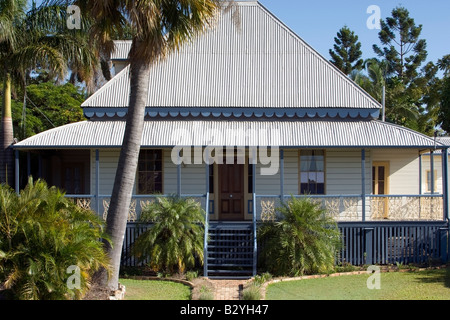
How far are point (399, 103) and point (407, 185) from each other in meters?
17.5

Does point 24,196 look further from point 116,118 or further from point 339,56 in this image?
point 339,56

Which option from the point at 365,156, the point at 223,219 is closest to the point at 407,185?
the point at 365,156

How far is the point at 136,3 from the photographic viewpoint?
11688mm

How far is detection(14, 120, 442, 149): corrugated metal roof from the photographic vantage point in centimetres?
1658

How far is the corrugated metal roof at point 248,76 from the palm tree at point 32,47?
5.59 feet

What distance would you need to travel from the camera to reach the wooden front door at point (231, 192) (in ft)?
60.2

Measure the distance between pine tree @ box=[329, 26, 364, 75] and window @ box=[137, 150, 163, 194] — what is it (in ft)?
96.0

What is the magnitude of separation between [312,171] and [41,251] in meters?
10.2

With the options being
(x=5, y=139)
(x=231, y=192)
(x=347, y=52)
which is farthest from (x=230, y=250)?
(x=347, y=52)

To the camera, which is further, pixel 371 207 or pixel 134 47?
pixel 371 207

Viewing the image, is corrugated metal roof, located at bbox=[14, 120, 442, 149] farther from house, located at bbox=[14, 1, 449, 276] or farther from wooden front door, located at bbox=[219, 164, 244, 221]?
wooden front door, located at bbox=[219, 164, 244, 221]

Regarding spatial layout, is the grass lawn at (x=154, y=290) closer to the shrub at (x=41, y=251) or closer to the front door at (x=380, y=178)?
the shrub at (x=41, y=251)

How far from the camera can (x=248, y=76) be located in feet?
61.9

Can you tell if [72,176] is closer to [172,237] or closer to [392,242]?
[172,237]
